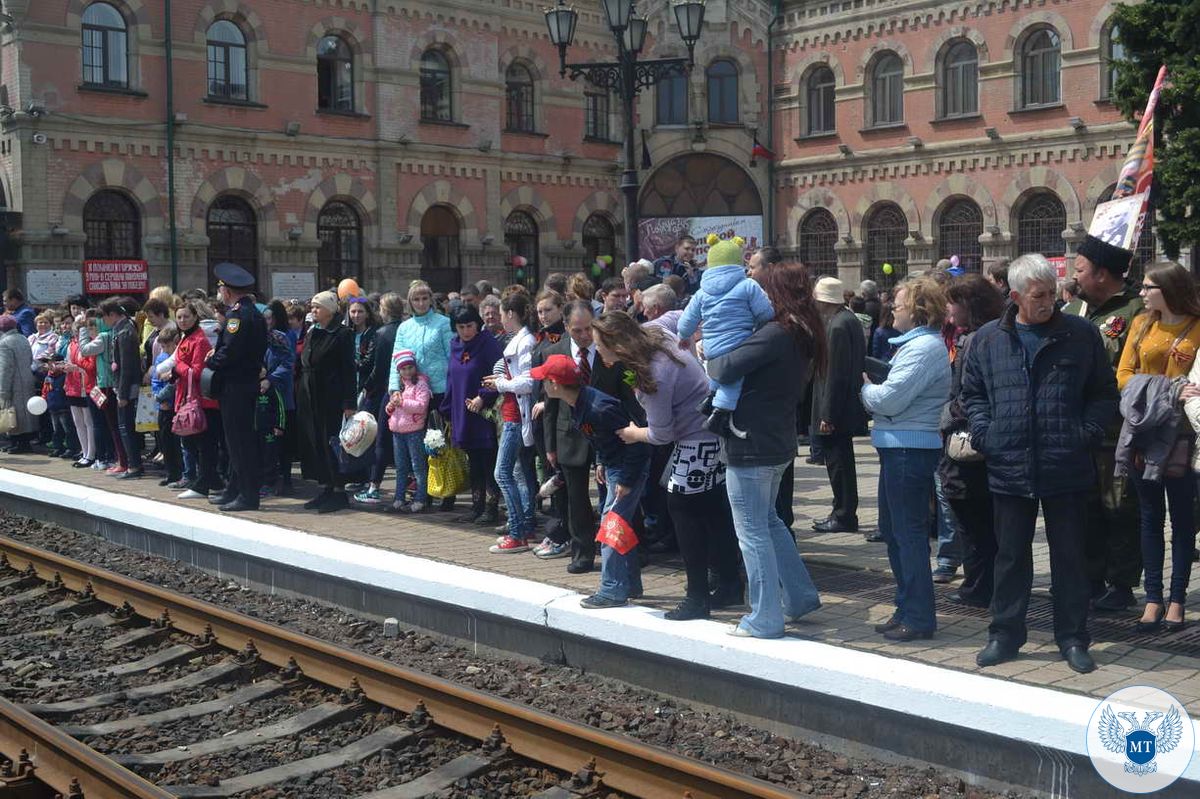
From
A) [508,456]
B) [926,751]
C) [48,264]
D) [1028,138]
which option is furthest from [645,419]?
[1028,138]

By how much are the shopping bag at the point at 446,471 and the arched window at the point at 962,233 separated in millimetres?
20854

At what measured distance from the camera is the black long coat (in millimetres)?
11914

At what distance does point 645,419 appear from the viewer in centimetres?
854

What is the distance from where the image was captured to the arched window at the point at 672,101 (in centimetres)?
3306

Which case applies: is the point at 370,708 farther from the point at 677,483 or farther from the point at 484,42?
the point at 484,42

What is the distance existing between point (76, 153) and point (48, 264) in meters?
2.26

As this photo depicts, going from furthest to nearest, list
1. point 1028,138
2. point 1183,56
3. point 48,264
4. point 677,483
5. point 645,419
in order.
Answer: point 1028,138, point 48,264, point 1183,56, point 645,419, point 677,483

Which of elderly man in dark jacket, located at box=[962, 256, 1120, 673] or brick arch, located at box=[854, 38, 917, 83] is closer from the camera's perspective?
elderly man in dark jacket, located at box=[962, 256, 1120, 673]

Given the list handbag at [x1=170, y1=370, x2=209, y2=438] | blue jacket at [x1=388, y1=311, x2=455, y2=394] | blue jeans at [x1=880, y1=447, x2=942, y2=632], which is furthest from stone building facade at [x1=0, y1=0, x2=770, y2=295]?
blue jeans at [x1=880, y1=447, x2=942, y2=632]

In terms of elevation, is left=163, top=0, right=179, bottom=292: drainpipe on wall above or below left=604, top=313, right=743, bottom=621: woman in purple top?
above

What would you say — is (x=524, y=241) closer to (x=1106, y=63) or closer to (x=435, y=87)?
(x=435, y=87)

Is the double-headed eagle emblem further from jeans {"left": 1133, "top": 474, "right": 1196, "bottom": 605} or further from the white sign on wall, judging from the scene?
the white sign on wall

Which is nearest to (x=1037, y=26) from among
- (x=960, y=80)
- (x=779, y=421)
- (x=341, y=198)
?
(x=960, y=80)

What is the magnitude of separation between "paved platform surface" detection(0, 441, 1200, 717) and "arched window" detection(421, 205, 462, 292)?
16.5 metres
